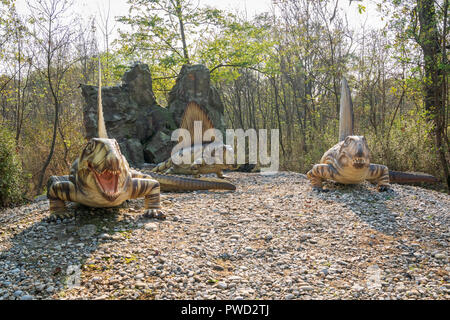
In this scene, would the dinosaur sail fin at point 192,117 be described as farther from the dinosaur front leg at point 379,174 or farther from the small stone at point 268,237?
the small stone at point 268,237

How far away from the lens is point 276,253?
316 centimetres

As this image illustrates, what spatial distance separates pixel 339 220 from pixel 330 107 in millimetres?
10943

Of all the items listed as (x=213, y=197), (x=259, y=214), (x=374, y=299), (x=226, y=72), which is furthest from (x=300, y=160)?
(x=374, y=299)

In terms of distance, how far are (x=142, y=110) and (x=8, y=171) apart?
5579mm

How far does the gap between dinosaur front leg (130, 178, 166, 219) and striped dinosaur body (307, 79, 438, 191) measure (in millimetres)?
3260

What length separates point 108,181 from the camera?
327cm

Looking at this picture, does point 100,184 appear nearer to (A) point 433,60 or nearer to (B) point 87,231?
(B) point 87,231

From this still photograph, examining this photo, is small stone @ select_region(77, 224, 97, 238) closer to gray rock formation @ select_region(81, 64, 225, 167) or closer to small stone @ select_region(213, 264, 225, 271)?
small stone @ select_region(213, 264, 225, 271)

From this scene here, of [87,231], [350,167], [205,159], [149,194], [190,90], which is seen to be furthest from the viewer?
[190,90]

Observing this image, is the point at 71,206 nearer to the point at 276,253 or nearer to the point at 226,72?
the point at 276,253

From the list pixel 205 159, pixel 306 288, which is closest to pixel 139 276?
pixel 306 288

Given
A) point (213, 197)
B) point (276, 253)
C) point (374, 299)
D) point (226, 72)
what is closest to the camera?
point (374, 299)

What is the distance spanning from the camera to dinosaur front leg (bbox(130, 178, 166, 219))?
397 cm

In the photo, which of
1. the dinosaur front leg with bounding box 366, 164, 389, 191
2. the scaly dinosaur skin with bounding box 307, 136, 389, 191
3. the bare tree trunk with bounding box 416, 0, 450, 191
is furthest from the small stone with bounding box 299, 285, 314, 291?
the bare tree trunk with bounding box 416, 0, 450, 191
